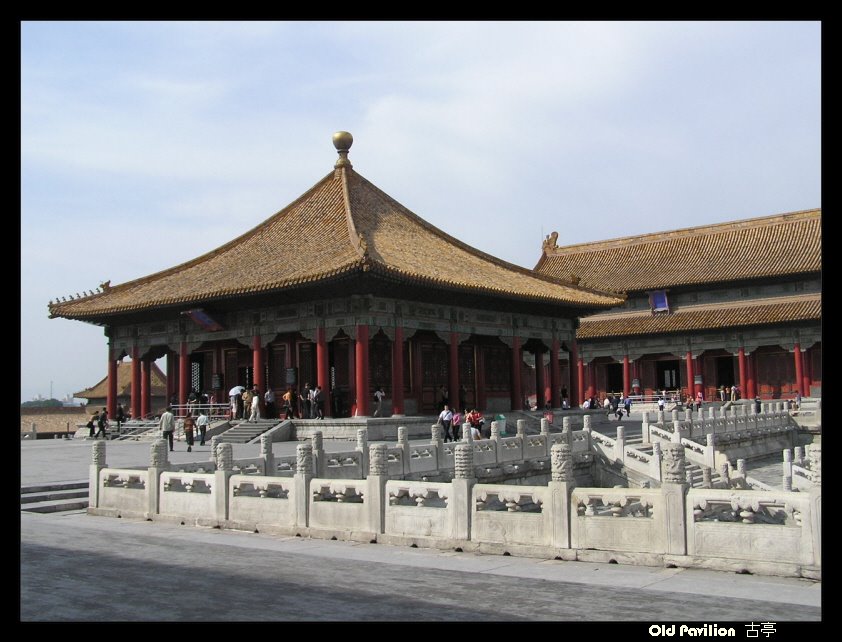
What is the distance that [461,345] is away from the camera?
36.2 m

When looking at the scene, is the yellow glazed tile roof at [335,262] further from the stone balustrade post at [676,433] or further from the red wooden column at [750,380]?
the red wooden column at [750,380]

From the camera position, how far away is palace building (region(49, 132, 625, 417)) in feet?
99.3

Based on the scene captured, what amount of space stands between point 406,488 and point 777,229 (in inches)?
1839

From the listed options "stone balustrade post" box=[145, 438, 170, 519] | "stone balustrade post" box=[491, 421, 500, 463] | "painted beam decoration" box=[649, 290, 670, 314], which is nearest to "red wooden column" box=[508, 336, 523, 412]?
"stone balustrade post" box=[491, 421, 500, 463]

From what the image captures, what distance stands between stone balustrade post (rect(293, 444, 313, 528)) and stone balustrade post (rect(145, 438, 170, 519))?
123 inches

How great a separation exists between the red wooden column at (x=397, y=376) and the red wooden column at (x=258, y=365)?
15.7ft

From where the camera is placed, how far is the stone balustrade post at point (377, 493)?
43.3ft

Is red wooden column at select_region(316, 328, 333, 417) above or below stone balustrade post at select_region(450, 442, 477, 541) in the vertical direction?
above

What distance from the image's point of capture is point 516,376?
121ft

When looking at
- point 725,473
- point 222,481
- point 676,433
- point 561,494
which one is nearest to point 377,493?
point 561,494

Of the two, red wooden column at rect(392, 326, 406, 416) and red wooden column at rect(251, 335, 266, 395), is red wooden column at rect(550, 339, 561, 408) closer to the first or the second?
red wooden column at rect(392, 326, 406, 416)

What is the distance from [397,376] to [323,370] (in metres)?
2.45
